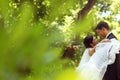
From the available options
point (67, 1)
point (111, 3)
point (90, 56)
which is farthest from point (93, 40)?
point (111, 3)

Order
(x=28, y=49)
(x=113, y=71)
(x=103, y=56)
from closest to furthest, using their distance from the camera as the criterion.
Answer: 1. (x=28, y=49)
2. (x=113, y=71)
3. (x=103, y=56)

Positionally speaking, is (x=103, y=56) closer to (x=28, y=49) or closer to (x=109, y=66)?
(x=109, y=66)

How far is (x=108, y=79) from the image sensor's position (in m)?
5.58

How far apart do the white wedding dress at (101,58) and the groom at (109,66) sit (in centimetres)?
7

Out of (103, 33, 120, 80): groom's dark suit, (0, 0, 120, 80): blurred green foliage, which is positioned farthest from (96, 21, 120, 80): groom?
(0, 0, 120, 80): blurred green foliage

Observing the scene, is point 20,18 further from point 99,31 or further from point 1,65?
point 99,31

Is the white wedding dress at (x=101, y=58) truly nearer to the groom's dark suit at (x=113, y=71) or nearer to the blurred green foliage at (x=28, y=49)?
the groom's dark suit at (x=113, y=71)

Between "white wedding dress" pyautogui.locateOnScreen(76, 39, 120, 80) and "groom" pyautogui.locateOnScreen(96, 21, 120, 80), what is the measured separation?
0.22ft

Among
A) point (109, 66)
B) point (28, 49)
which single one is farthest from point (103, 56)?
point (28, 49)

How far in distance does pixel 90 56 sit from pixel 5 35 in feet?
18.0

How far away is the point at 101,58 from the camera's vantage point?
567cm

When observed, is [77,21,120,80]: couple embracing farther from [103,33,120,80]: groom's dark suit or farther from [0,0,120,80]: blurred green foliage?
[0,0,120,80]: blurred green foliage

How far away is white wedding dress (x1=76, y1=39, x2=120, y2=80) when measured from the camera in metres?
5.45

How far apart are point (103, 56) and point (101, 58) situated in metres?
0.04
